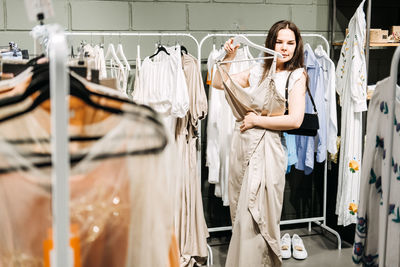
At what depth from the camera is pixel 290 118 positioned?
2.56 metres

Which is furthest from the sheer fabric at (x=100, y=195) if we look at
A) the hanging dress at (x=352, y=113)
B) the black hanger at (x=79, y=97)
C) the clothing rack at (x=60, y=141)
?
the hanging dress at (x=352, y=113)

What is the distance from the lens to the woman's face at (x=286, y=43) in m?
2.72

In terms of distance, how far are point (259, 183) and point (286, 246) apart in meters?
0.99

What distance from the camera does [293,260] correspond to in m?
3.30

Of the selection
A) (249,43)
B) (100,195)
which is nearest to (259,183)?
(249,43)

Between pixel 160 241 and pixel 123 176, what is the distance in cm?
17

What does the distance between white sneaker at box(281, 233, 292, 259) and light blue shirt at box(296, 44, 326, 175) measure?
1.87 feet

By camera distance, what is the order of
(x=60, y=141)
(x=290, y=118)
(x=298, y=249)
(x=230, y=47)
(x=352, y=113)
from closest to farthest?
(x=60, y=141)
(x=290, y=118)
(x=230, y=47)
(x=352, y=113)
(x=298, y=249)

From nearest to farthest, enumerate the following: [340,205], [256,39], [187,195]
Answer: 1. [187,195]
2. [340,205]
3. [256,39]

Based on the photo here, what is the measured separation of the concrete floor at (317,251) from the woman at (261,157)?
67 centimetres

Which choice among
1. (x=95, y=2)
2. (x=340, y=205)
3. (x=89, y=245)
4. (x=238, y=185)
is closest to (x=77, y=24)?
(x=95, y=2)

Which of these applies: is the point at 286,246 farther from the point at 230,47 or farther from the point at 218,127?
the point at 230,47

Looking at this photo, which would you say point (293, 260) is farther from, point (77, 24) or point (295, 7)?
point (77, 24)

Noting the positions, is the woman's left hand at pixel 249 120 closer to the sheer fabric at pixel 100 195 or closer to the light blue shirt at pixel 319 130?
the light blue shirt at pixel 319 130
